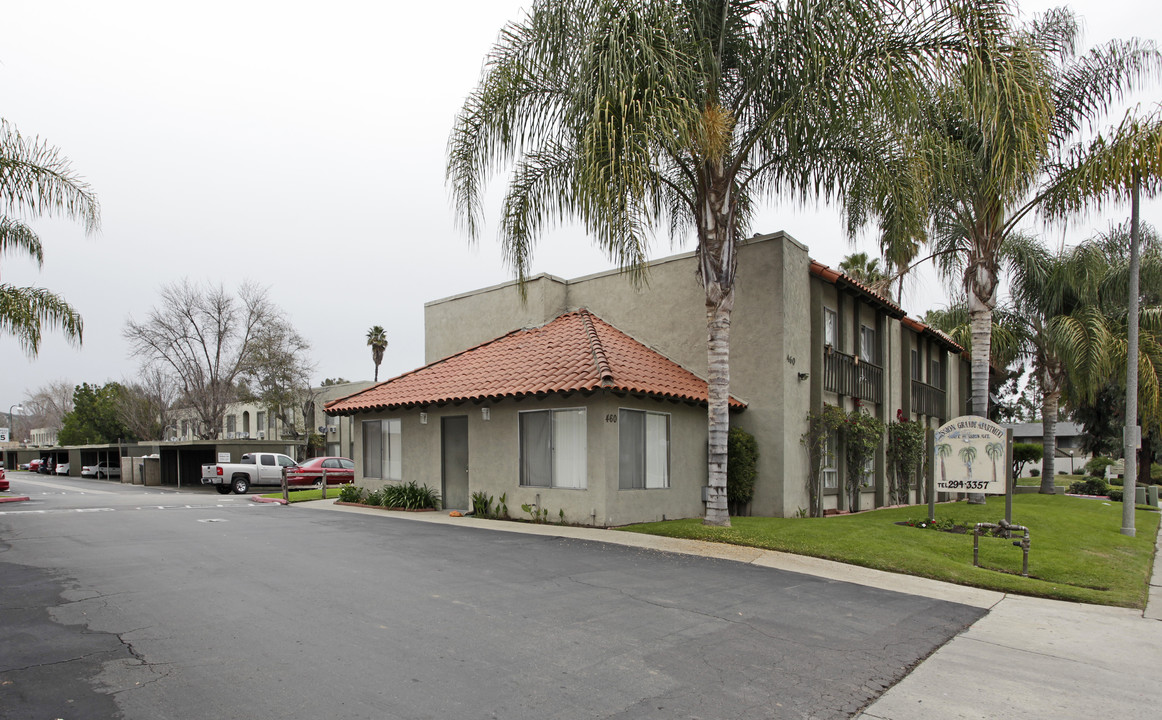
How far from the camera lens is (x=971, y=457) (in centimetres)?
1234

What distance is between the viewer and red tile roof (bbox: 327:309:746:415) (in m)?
14.2

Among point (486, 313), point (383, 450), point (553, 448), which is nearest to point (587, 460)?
point (553, 448)

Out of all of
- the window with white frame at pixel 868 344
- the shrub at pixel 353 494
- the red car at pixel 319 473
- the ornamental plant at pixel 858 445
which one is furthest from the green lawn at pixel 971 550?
the red car at pixel 319 473

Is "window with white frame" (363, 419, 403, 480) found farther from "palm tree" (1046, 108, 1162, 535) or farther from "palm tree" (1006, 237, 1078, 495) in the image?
"palm tree" (1006, 237, 1078, 495)

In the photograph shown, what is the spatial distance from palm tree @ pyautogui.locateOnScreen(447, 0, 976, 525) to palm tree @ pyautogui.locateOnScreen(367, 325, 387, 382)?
160ft

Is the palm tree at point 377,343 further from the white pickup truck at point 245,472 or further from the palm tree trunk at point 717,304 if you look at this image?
the palm tree trunk at point 717,304

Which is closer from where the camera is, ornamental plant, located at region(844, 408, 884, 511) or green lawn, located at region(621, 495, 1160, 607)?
green lawn, located at region(621, 495, 1160, 607)

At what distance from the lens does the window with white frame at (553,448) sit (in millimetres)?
14266

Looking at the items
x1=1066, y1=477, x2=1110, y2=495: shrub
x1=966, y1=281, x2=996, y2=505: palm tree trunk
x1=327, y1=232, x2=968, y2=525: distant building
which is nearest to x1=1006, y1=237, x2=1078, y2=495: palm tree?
x1=1066, y1=477, x2=1110, y2=495: shrub

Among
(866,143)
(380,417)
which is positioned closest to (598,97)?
(866,143)

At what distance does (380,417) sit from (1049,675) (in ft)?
53.5

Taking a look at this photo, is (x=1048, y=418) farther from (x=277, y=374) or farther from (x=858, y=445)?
(x=277, y=374)

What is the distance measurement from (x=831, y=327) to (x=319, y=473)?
2212 centimetres

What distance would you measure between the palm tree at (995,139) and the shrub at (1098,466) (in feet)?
107
